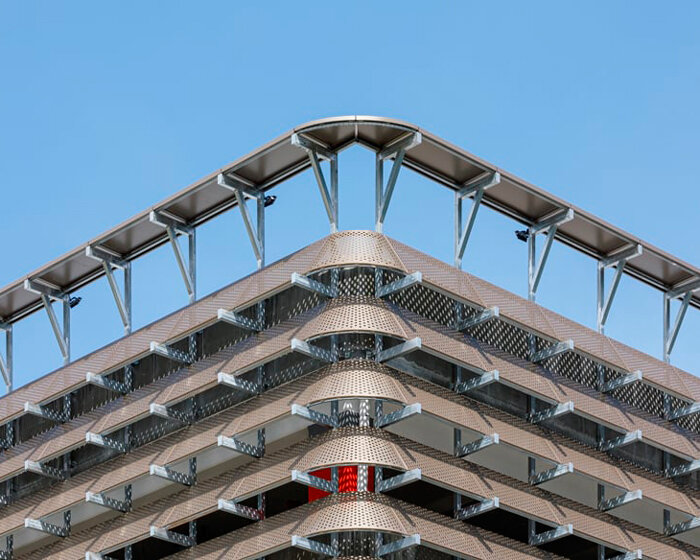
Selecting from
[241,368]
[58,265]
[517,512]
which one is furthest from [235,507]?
[58,265]

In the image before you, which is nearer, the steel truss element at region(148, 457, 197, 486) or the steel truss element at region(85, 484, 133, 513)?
the steel truss element at region(148, 457, 197, 486)

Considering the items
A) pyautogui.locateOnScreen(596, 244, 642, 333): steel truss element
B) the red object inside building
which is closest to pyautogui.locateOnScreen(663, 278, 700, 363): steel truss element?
pyautogui.locateOnScreen(596, 244, 642, 333): steel truss element

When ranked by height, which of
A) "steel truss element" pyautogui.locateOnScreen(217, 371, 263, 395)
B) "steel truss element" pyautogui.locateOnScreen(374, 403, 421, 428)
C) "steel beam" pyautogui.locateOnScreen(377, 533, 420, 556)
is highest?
"steel truss element" pyautogui.locateOnScreen(217, 371, 263, 395)

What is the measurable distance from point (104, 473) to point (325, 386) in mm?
12185

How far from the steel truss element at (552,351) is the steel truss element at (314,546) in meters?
12.5

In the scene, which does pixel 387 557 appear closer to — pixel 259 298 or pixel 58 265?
pixel 259 298

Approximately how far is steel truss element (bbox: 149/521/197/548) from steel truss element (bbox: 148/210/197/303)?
9530 millimetres

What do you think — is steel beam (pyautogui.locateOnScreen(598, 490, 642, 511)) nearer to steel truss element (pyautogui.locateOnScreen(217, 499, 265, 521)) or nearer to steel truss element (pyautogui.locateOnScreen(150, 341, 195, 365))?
steel truss element (pyautogui.locateOnScreen(217, 499, 265, 521))

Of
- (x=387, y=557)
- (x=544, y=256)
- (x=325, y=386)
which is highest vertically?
(x=544, y=256)

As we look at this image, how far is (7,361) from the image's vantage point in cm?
9944

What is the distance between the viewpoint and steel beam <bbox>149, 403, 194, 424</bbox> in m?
85.3

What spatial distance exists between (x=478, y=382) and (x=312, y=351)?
21.2 ft

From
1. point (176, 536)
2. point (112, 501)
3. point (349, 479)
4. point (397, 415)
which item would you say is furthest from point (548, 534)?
point (112, 501)

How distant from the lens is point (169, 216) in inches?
3546
